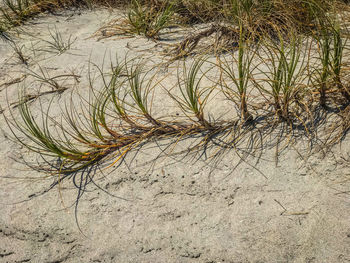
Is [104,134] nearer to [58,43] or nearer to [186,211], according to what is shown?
[186,211]

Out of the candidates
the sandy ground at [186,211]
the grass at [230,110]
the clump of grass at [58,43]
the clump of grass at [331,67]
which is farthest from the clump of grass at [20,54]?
the clump of grass at [331,67]

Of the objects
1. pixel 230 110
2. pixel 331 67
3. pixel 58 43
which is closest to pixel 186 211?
pixel 230 110

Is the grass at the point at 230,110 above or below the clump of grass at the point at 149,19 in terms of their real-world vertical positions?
below

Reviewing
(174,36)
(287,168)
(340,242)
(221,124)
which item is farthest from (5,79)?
(340,242)

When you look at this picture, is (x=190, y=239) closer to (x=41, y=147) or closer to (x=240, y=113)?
(x=240, y=113)

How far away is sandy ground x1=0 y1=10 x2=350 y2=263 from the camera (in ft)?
4.77

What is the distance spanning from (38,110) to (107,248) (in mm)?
1205

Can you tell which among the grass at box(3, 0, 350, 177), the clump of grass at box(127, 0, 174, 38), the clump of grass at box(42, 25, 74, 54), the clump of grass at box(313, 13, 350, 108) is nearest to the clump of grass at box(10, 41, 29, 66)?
the clump of grass at box(42, 25, 74, 54)

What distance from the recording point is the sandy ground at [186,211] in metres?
1.45

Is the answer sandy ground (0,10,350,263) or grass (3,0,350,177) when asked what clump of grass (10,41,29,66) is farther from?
sandy ground (0,10,350,263)

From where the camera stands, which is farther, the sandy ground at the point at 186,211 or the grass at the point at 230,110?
the grass at the point at 230,110

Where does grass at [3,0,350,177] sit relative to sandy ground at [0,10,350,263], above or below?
above

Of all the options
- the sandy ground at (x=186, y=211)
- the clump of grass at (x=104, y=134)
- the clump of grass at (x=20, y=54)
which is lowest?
the sandy ground at (x=186, y=211)

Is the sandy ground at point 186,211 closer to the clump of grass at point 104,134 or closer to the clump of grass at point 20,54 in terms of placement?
the clump of grass at point 104,134
